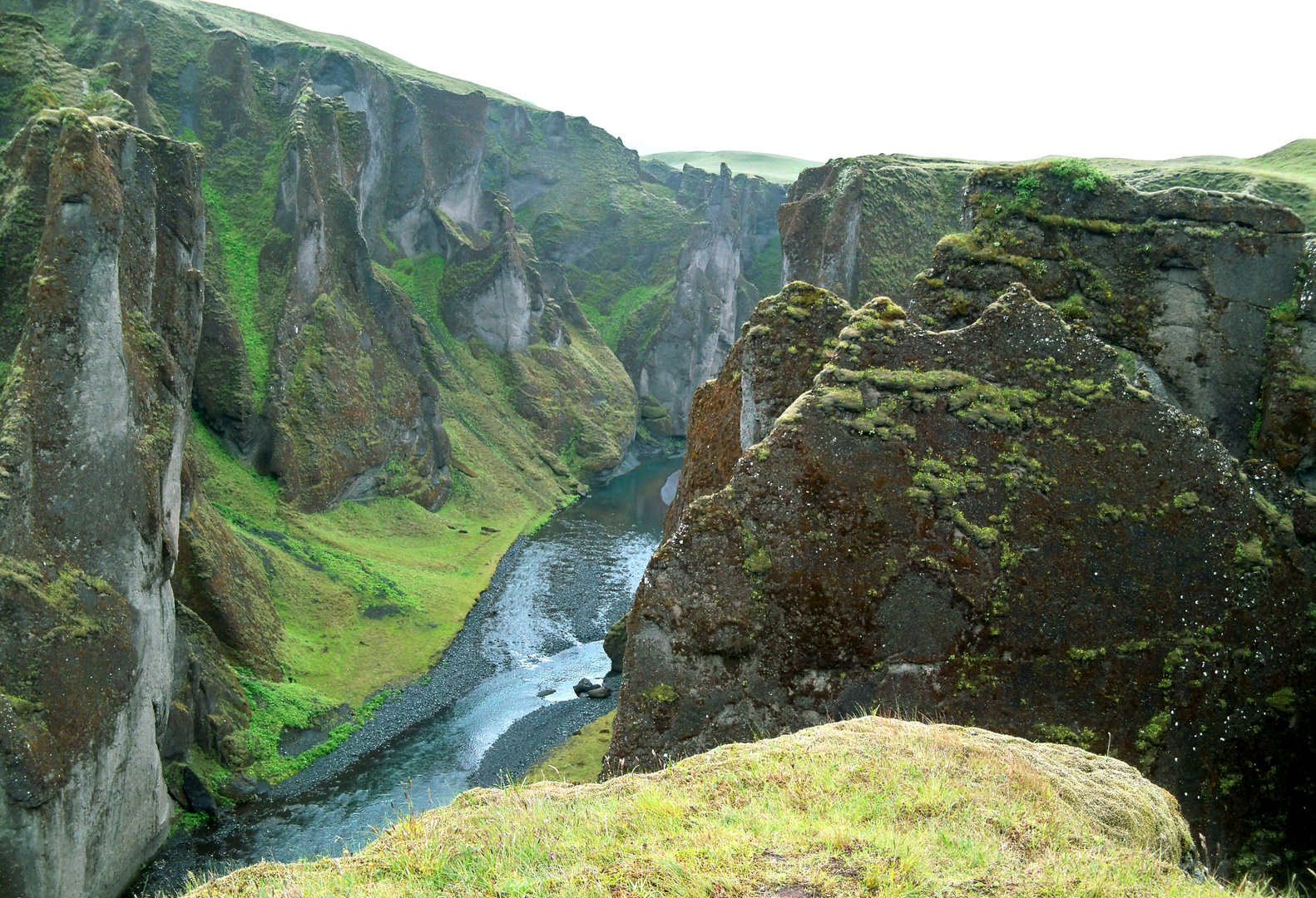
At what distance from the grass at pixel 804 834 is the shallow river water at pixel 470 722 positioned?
28.5 ft

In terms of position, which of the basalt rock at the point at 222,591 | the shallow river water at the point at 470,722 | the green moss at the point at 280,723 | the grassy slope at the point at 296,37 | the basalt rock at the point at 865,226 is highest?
the grassy slope at the point at 296,37

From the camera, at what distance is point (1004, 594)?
46.4 ft

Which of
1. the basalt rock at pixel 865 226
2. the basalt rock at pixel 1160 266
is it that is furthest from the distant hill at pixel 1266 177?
the basalt rock at pixel 1160 266

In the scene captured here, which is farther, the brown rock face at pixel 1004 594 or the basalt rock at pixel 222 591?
the basalt rock at pixel 222 591

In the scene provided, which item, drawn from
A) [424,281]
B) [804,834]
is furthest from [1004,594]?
[424,281]

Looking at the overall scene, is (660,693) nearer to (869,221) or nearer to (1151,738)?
(1151,738)

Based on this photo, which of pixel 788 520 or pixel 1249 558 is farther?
pixel 1249 558

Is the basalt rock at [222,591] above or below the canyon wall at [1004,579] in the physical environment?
below

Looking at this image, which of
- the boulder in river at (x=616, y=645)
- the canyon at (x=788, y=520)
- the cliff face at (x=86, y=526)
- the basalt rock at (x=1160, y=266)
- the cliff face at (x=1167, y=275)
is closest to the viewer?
the canyon at (x=788, y=520)

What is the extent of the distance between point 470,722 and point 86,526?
19.1 metres

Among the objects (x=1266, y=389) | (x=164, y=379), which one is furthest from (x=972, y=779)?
(x=164, y=379)

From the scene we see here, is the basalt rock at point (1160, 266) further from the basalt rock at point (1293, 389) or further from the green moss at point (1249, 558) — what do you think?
the green moss at point (1249, 558)

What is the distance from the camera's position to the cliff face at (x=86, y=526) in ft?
74.1

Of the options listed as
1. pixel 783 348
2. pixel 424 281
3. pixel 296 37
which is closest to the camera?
→ pixel 783 348
